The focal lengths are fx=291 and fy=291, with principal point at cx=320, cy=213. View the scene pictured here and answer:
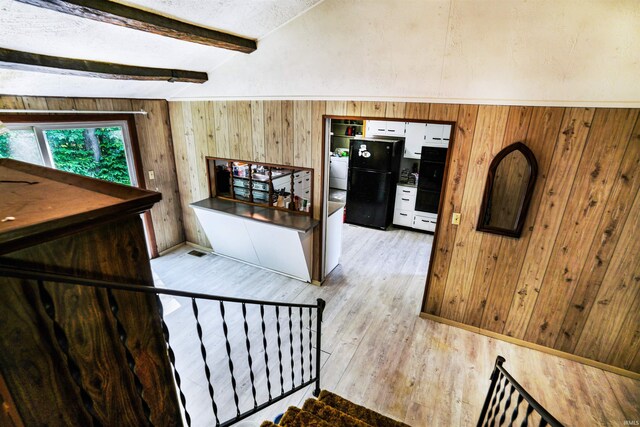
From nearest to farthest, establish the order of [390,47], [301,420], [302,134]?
[301,420] < [390,47] < [302,134]

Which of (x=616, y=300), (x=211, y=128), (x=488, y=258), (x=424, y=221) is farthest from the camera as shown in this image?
(x=424, y=221)

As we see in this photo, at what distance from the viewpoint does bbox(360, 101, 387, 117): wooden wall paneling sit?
3119mm

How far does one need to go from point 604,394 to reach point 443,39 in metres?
3.59

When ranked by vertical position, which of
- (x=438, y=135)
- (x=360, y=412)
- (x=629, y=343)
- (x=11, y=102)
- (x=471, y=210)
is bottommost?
(x=360, y=412)

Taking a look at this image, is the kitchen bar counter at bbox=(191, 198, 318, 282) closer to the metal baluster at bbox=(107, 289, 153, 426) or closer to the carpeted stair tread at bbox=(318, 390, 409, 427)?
the carpeted stair tread at bbox=(318, 390, 409, 427)

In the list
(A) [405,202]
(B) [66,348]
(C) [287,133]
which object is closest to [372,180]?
(A) [405,202]

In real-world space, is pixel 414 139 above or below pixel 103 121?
below

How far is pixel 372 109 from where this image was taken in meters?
3.17

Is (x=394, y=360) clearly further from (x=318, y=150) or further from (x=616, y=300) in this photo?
(x=318, y=150)

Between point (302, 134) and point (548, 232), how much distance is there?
112 inches

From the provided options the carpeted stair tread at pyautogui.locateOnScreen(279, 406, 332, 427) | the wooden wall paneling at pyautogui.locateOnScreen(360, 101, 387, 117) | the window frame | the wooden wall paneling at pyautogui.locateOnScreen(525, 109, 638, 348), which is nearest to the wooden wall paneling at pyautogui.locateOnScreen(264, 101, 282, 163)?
the wooden wall paneling at pyautogui.locateOnScreen(360, 101, 387, 117)

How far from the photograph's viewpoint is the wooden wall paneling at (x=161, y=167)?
446cm

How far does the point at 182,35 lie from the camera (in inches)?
98.8

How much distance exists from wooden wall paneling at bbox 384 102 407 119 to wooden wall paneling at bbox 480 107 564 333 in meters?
1.01
